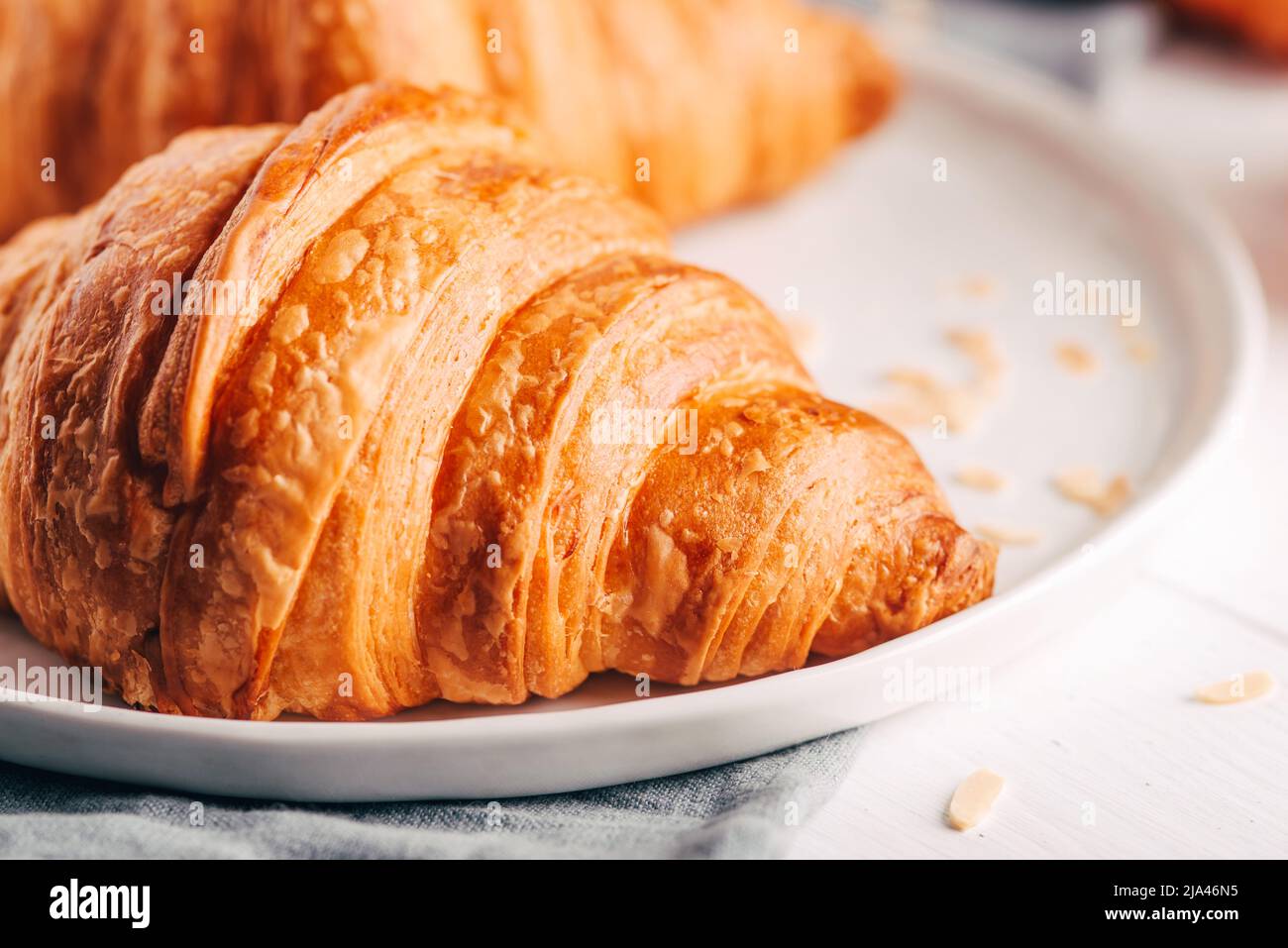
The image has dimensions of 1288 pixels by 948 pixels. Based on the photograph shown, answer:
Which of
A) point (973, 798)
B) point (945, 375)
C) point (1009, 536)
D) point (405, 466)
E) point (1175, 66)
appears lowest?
point (973, 798)

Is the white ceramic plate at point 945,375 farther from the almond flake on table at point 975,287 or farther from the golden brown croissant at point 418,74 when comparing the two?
the golden brown croissant at point 418,74

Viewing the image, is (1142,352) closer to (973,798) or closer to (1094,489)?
(1094,489)

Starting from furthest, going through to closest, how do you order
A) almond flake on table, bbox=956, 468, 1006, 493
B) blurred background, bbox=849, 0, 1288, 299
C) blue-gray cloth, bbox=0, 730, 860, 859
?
blurred background, bbox=849, 0, 1288, 299 → almond flake on table, bbox=956, 468, 1006, 493 → blue-gray cloth, bbox=0, 730, 860, 859

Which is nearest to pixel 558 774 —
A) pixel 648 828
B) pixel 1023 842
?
pixel 648 828

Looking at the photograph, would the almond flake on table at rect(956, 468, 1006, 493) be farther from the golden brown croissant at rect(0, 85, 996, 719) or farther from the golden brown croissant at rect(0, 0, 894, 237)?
the golden brown croissant at rect(0, 0, 894, 237)

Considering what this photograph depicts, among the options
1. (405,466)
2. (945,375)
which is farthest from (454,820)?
(945,375)

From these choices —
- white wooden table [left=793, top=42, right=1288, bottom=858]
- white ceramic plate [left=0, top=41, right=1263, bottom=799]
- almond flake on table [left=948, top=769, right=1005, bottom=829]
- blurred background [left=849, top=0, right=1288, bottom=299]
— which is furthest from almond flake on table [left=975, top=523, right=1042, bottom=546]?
blurred background [left=849, top=0, right=1288, bottom=299]
